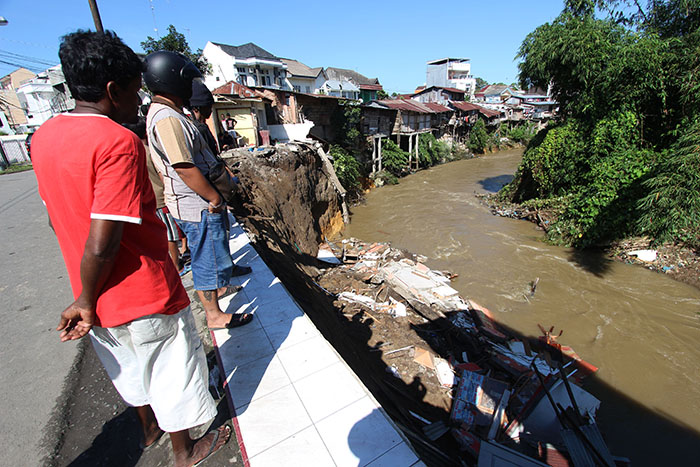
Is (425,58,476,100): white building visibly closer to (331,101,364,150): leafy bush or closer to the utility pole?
(331,101,364,150): leafy bush

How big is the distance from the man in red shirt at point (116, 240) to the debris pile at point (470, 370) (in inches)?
79.4

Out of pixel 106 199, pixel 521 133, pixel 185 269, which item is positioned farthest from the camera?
pixel 521 133

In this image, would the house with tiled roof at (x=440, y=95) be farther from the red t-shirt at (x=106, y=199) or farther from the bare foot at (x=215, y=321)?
the red t-shirt at (x=106, y=199)

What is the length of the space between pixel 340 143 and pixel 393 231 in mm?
8288

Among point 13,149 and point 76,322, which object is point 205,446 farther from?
point 13,149

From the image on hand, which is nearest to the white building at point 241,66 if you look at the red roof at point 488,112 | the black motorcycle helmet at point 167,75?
the red roof at point 488,112

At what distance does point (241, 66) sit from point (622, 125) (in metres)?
30.5

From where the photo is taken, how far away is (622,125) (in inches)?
353

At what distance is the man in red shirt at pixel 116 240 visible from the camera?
116 cm

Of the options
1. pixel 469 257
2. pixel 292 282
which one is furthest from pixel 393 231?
pixel 292 282

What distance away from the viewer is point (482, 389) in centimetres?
384

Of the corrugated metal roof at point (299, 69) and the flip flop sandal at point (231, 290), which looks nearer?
the flip flop sandal at point (231, 290)

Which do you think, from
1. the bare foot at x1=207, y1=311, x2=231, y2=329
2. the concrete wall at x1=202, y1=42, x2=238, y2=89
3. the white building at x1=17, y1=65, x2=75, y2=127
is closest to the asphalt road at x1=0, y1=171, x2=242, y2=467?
the bare foot at x1=207, y1=311, x2=231, y2=329

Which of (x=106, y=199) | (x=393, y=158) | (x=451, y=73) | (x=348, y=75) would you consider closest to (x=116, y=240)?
(x=106, y=199)
